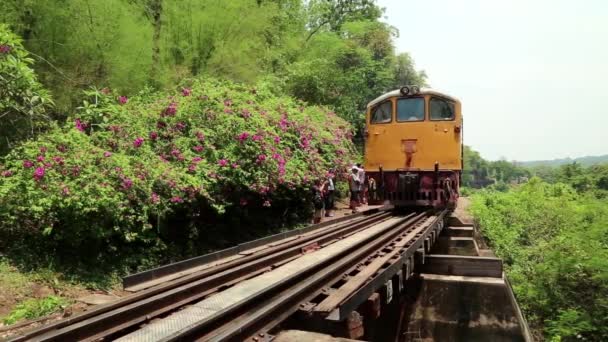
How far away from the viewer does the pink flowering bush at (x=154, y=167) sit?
585cm

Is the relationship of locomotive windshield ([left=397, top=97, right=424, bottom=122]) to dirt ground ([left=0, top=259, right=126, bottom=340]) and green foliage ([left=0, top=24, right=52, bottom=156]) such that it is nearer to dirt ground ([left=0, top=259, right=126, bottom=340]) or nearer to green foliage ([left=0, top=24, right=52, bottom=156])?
green foliage ([left=0, top=24, right=52, bottom=156])

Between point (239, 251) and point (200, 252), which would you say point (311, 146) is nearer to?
point (200, 252)

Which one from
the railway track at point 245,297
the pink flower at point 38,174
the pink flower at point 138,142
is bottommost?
the railway track at point 245,297

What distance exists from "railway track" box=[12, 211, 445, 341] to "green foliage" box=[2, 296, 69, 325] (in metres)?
1.57

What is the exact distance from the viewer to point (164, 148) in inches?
307

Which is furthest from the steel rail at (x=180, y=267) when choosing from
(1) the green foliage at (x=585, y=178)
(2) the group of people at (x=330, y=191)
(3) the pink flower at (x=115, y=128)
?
(1) the green foliage at (x=585, y=178)

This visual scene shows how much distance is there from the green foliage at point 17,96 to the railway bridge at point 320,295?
3.93 meters

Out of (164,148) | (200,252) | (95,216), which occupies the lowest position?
(200,252)

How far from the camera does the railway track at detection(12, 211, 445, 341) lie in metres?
3.20

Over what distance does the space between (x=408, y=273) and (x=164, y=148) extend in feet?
15.3

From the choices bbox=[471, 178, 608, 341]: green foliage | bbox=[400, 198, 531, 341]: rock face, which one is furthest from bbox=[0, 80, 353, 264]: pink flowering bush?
bbox=[471, 178, 608, 341]: green foliage

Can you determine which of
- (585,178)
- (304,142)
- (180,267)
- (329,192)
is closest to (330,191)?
(329,192)

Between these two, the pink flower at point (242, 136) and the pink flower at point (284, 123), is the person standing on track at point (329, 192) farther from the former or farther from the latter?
the pink flower at point (242, 136)

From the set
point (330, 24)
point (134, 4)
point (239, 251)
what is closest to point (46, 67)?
point (134, 4)
